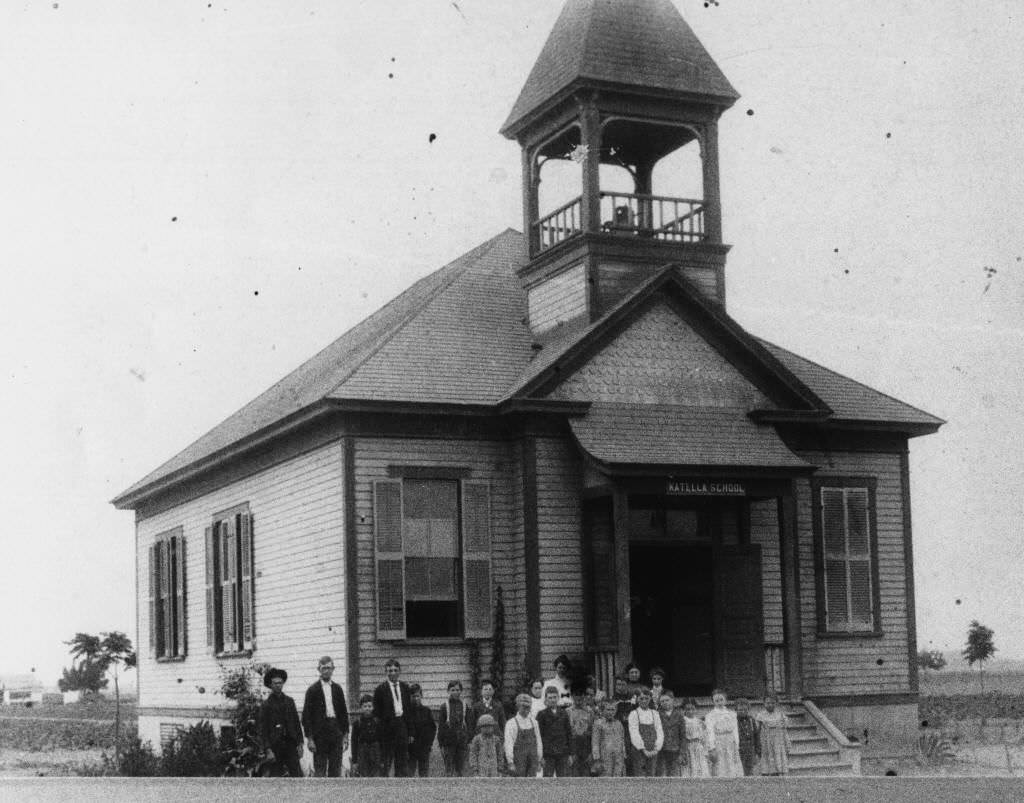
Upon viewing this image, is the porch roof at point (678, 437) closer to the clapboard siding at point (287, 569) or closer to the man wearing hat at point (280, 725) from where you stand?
the clapboard siding at point (287, 569)

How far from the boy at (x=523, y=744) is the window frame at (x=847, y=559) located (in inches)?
265

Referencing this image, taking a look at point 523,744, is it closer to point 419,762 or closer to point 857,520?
point 419,762

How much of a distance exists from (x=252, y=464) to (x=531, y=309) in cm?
474

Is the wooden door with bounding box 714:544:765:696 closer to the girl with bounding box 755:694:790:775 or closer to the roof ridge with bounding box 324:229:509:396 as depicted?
the girl with bounding box 755:694:790:775

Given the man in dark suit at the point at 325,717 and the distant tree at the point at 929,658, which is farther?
the distant tree at the point at 929,658

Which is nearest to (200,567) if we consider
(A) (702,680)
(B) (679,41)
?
(A) (702,680)

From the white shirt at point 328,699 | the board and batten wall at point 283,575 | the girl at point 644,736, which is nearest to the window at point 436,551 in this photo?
the board and batten wall at point 283,575

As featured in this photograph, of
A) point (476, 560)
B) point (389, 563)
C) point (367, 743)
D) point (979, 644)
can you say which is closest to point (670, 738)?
point (367, 743)

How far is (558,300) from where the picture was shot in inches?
953

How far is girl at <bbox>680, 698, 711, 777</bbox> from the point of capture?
1934 cm

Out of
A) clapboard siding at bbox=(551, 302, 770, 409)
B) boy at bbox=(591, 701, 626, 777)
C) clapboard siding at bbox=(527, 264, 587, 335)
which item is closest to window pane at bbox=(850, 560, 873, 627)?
clapboard siding at bbox=(551, 302, 770, 409)

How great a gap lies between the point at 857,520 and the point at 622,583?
4.92m

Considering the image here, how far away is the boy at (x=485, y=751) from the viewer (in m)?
18.5

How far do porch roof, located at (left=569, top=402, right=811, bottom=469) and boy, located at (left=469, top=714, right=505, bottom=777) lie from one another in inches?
160
